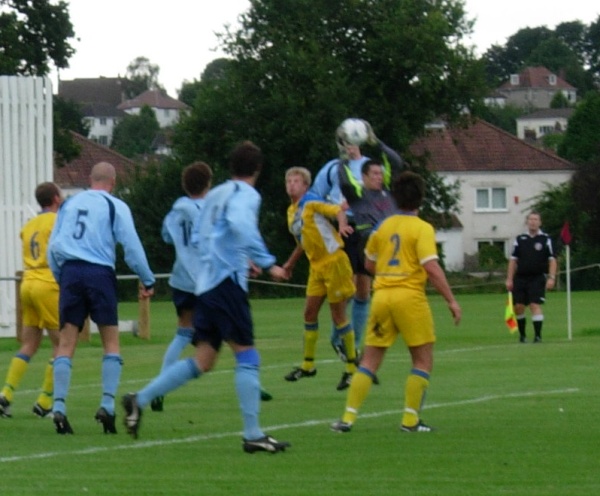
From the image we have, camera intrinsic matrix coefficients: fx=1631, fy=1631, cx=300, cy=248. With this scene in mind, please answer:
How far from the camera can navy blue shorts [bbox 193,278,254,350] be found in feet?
32.7

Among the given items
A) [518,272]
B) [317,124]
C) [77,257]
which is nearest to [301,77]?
[317,124]

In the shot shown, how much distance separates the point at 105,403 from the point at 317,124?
49001 millimetres

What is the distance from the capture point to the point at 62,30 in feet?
196

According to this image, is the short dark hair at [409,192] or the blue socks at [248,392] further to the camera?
the short dark hair at [409,192]

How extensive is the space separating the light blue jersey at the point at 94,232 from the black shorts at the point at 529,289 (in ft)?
45.3

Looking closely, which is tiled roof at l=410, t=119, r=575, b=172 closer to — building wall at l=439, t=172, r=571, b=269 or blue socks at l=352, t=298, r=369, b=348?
building wall at l=439, t=172, r=571, b=269

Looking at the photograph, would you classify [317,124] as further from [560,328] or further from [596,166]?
[560,328]

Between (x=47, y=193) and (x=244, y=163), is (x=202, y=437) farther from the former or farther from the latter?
(x=47, y=193)

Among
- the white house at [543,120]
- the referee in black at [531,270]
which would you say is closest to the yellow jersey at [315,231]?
the referee in black at [531,270]

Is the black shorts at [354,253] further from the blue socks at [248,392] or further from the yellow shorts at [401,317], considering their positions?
the blue socks at [248,392]

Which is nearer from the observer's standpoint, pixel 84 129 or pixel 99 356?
pixel 99 356

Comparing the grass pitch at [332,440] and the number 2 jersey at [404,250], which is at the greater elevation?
the number 2 jersey at [404,250]

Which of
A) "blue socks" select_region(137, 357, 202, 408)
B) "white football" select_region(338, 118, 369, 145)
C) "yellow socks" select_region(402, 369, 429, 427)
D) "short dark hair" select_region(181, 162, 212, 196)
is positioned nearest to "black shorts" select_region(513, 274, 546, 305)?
"white football" select_region(338, 118, 369, 145)

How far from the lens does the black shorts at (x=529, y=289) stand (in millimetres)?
24609
